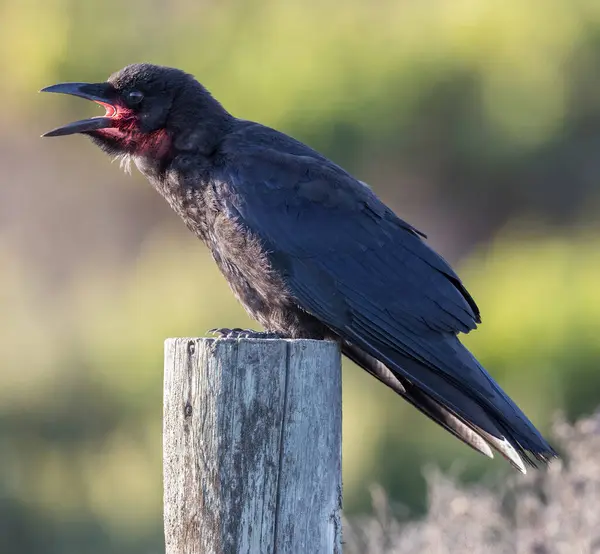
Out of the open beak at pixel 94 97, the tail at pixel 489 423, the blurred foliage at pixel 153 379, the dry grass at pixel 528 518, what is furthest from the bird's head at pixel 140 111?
the blurred foliage at pixel 153 379

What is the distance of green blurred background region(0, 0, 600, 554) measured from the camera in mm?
8438

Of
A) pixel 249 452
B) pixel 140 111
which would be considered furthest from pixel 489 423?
pixel 140 111

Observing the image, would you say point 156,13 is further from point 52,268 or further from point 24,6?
point 52,268

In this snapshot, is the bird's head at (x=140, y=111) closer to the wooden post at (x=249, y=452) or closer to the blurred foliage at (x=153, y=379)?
the wooden post at (x=249, y=452)

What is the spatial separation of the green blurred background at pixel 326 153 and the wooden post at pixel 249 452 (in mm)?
4383

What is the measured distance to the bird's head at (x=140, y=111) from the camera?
4.63 metres

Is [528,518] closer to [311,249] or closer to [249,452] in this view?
[311,249]

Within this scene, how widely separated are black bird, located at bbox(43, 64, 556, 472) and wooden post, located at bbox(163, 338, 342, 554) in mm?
592

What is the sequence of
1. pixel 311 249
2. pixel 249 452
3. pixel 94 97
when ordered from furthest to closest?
pixel 94 97 < pixel 311 249 < pixel 249 452

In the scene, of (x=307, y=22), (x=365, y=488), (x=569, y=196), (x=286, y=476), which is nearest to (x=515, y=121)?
(x=569, y=196)

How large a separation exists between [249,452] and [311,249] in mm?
1257

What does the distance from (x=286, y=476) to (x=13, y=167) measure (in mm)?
11471

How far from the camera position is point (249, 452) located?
10.4 ft

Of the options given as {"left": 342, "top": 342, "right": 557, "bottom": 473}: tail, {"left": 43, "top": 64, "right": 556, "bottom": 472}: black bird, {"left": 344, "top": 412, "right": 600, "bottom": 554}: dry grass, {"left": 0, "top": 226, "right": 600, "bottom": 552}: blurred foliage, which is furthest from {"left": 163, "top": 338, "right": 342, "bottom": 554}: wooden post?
{"left": 0, "top": 226, "right": 600, "bottom": 552}: blurred foliage
